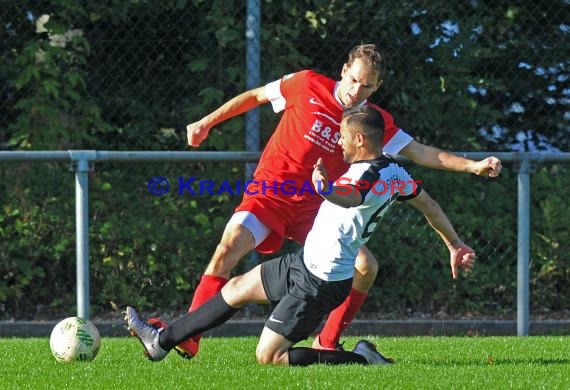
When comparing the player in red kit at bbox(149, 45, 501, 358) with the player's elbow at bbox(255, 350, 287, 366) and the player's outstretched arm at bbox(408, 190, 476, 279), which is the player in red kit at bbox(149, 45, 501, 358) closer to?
the player's outstretched arm at bbox(408, 190, 476, 279)

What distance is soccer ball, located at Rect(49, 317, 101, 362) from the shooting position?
615cm

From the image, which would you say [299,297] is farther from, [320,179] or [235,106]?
[235,106]

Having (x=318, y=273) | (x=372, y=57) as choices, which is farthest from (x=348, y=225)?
(x=372, y=57)

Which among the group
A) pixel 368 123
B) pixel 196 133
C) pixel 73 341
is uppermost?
pixel 368 123

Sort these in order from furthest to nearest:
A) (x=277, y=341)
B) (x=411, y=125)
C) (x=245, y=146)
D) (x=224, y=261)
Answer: (x=411, y=125) < (x=245, y=146) < (x=224, y=261) < (x=277, y=341)

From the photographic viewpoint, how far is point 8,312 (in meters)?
8.91

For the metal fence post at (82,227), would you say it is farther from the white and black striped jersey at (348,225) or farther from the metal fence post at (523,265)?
the metal fence post at (523,265)

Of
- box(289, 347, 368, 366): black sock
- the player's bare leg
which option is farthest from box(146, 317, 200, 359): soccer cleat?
the player's bare leg

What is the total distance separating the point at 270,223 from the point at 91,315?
2883mm

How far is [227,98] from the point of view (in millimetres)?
9125

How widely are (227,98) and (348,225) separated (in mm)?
3556

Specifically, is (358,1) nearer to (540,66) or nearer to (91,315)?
(540,66)

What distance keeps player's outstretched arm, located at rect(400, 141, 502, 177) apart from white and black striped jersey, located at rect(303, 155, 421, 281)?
379 millimetres

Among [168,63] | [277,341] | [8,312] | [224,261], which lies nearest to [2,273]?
[8,312]
